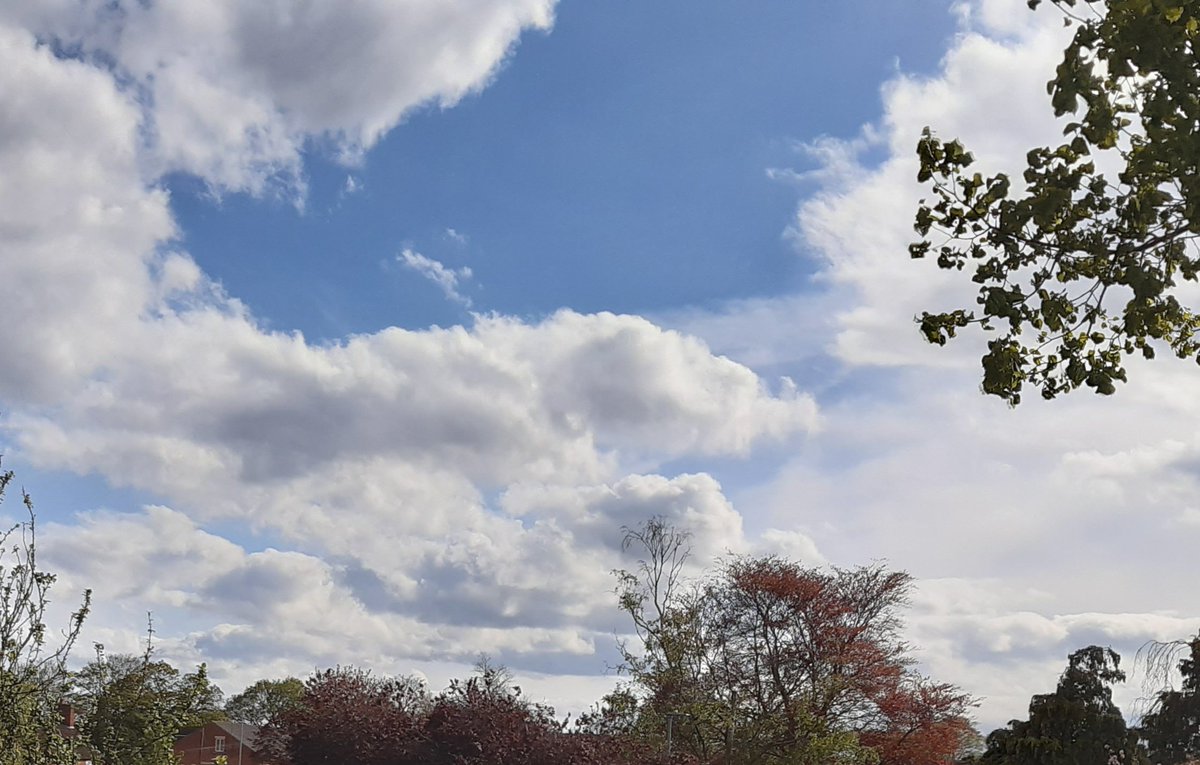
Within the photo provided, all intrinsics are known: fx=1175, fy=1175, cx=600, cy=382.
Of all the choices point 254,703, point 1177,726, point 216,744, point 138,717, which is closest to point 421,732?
point 138,717

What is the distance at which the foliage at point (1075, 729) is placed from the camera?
2298cm

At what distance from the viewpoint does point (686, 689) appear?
30906 millimetres

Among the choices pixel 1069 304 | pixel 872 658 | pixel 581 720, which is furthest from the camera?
pixel 872 658

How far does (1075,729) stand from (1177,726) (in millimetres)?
1980

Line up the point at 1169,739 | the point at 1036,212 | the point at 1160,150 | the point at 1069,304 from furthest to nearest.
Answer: the point at 1169,739 → the point at 1069,304 → the point at 1036,212 → the point at 1160,150

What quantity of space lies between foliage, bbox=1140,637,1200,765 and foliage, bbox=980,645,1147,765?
1.16 ft

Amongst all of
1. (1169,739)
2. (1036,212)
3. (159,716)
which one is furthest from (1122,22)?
(1169,739)

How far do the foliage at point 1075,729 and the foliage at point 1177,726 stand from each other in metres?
0.35

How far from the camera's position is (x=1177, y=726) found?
2219cm

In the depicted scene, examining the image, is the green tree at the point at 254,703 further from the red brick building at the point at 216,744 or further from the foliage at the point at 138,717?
the foliage at the point at 138,717

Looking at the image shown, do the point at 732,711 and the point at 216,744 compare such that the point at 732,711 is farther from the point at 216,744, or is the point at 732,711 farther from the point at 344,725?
the point at 216,744

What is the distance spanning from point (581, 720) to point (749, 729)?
4393mm

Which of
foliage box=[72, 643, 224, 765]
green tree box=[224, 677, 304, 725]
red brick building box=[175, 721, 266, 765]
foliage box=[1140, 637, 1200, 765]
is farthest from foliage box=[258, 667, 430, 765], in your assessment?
green tree box=[224, 677, 304, 725]

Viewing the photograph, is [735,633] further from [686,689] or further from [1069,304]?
[1069,304]
